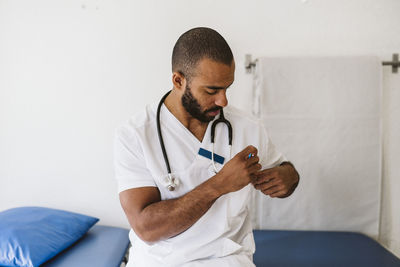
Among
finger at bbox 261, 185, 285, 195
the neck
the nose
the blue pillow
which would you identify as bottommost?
the blue pillow

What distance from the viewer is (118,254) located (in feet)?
4.66

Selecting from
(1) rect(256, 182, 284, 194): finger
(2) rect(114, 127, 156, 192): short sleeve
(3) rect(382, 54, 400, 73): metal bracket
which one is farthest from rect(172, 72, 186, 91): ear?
(3) rect(382, 54, 400, 73): metal bracket

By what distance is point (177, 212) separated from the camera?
0.95 meters

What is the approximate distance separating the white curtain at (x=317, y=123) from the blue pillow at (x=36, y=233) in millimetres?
1025

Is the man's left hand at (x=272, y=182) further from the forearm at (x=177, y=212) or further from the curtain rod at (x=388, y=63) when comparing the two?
the curtain rod at (x=388, y=63)

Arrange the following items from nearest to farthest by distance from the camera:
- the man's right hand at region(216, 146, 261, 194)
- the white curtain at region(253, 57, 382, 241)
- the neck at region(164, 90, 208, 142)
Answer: the man's right hand at region(216, 146, 261, 194), the neck at region(164, 90, 208, 142), the white curtain at region(253, 57, 382, 241)

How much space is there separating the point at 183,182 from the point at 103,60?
3.37 ft

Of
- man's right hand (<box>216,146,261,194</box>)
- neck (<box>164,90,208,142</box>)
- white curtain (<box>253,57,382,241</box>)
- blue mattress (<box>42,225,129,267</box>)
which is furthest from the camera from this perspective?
white curtain (<box>253,57,382,241</box>)

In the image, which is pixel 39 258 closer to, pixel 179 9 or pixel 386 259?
pixel 179 9

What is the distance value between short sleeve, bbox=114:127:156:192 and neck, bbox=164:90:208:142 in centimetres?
19

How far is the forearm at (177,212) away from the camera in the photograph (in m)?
0.95

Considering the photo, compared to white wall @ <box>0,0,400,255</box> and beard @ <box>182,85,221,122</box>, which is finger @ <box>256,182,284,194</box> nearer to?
beard @ <box>182,85,221,122</box>

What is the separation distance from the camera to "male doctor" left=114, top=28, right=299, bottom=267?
3.16 ft

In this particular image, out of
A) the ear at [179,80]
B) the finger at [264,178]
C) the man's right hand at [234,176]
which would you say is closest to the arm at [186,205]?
the man's right hand at [234,176]
